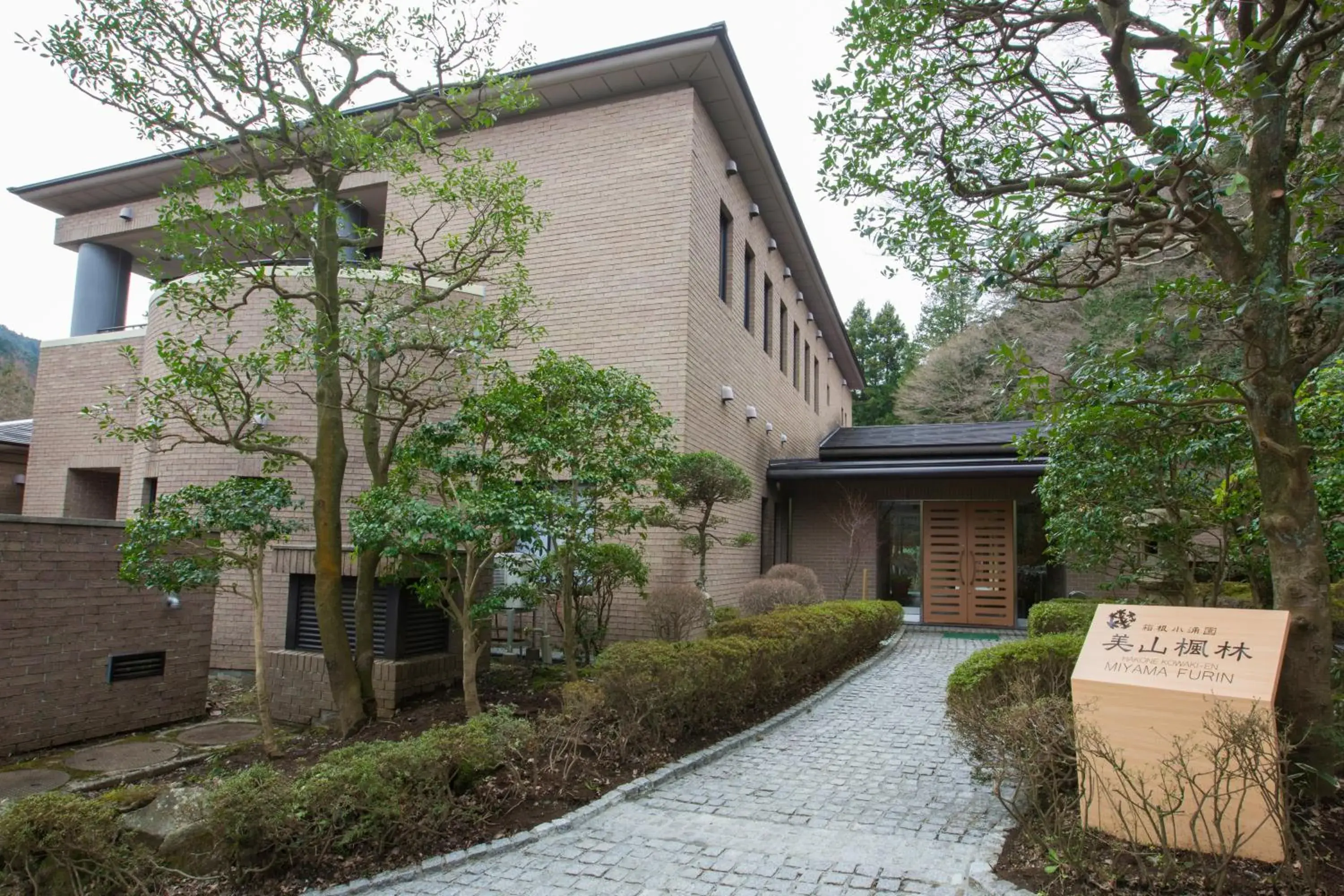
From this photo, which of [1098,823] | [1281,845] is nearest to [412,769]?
[1098,823]

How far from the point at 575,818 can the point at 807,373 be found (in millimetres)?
16036

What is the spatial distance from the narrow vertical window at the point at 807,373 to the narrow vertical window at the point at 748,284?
5.22 metres

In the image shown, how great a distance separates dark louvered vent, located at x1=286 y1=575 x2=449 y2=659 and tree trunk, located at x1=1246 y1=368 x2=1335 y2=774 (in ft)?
21.2

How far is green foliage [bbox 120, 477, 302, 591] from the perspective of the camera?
5.93 metres

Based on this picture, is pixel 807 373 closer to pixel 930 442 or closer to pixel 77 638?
pixel 930 442

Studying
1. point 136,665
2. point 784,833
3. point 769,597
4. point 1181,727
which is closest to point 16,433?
point 136,665

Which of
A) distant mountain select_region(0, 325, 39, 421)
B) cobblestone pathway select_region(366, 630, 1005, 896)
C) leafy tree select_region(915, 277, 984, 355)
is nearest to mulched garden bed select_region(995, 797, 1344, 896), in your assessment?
cobblestone pathway select_region(366, 630, 1005, 896)

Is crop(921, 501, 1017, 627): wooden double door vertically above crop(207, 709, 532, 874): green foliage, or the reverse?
crop(921, 501, 1017, 627): wooden double door

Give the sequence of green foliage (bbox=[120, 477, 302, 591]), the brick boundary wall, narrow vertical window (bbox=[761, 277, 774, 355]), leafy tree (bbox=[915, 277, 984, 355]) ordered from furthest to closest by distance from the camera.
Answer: leafy tree (bbox=[915, 277, 984, 355]) < narrow vertical window (bbox=[761, 277, 774, 355]) < the brick boundary wall < green foliage (bbox=[120, 477, 302, 591])

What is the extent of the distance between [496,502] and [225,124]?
13.3ft

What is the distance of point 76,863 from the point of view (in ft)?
11.8

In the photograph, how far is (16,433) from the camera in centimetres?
1561

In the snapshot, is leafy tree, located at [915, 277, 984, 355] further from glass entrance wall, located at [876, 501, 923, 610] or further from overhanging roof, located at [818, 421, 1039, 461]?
glass entrance wall, located at [876, 501, 923, 610]

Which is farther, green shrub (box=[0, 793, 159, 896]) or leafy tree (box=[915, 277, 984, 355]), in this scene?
leafy tree (box=[915, 277, 984, 355])
